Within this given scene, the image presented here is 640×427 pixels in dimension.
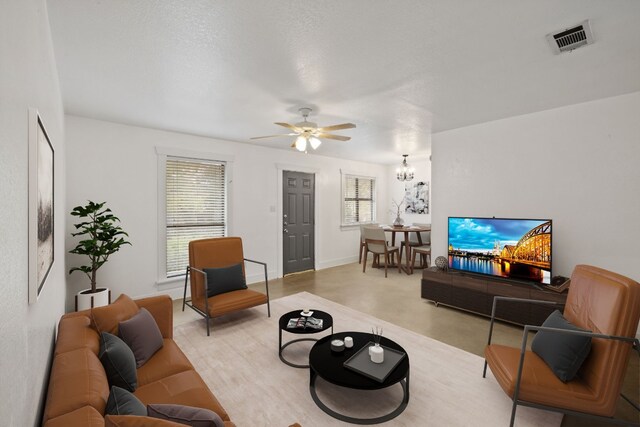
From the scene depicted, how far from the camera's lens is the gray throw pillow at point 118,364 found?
1.54 meters

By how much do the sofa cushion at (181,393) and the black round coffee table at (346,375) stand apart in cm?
73

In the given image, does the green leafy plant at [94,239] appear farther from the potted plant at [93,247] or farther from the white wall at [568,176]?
the white wall at [568,176]

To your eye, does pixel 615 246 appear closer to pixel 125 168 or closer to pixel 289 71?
pixel 289 71

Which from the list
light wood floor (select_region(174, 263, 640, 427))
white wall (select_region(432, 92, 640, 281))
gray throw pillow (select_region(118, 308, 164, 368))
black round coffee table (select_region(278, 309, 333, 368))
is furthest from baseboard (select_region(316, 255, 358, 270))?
gray throw pillow (select_region(118, 308, 164, 368))

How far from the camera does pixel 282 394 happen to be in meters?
2.17

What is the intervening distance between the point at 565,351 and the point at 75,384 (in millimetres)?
2600

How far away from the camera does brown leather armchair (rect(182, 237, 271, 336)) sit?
3154 millimetres

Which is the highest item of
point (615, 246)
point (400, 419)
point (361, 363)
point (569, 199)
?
point (569, 199)

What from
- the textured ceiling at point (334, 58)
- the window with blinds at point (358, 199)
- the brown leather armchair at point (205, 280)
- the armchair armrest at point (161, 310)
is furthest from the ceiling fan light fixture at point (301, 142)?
the window with blinds at point (358, 199)

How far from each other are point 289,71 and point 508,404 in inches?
120

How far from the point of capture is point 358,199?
735cm

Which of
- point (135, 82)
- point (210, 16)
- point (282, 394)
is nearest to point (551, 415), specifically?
point (282, 394)

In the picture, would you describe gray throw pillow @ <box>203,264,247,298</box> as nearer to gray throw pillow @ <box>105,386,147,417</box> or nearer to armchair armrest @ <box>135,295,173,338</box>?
armchair armrest @ <box>135,295,173,338</box>

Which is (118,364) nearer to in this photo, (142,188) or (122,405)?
(122,405)
